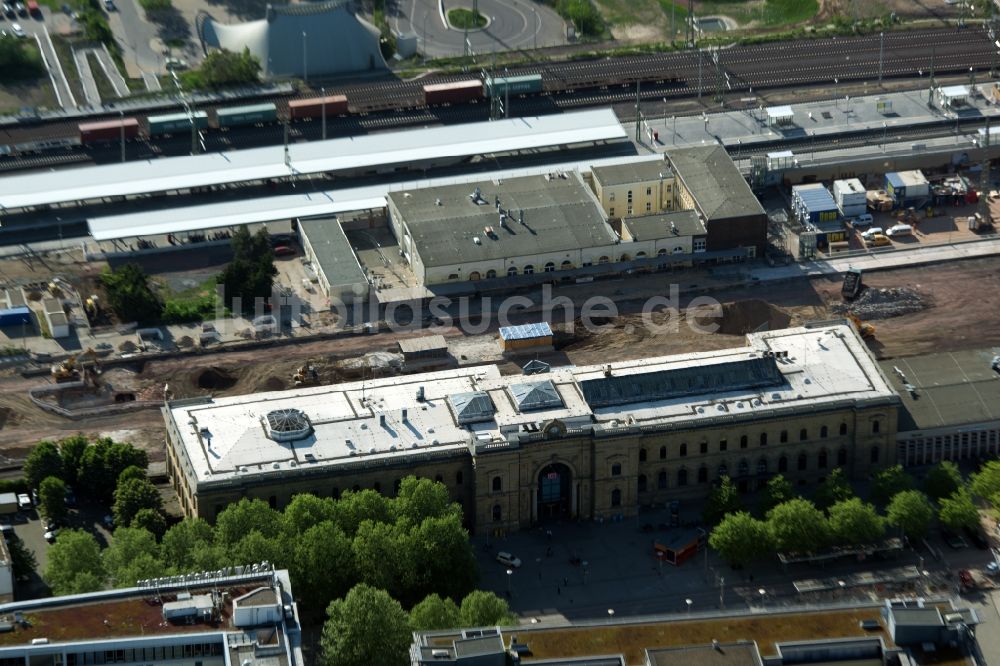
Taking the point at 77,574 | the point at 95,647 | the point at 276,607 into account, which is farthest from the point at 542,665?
the point at 77,574

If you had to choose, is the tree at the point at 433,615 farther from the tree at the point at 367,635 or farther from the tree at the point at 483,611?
the tree at the point at 367,635

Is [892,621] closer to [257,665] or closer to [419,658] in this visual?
[419,658]

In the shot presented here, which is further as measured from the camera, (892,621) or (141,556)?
(141,556)

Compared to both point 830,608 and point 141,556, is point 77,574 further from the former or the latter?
point 830,608

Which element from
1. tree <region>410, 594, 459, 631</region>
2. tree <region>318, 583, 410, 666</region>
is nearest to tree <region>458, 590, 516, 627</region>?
tree <region>410, 594, 459, 631</region>

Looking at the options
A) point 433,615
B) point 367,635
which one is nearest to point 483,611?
point 433,615
